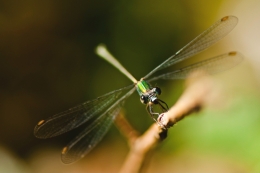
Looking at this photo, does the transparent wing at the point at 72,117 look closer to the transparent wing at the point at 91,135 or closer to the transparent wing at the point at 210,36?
the transparent wing at the point at 91,135

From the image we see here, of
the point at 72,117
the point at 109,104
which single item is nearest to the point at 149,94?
the point at 109,104

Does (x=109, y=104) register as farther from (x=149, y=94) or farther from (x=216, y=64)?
(x=216, y=64)

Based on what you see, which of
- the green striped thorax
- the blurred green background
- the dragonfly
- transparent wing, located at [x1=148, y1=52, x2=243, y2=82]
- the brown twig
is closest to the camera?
the brown twig

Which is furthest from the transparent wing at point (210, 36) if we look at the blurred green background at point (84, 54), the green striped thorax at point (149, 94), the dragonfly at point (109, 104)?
the blurred green background at point (84, 54)

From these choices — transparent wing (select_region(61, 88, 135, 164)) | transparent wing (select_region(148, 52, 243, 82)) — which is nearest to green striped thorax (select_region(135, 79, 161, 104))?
transparent wing (select_region(61, 88, 135, 164))

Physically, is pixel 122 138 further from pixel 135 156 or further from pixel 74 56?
pixel 135 156

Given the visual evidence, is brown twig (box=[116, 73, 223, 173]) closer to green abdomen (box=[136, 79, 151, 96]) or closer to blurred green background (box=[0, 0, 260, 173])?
green abdomen (box=[136, 79, 151, 96])
